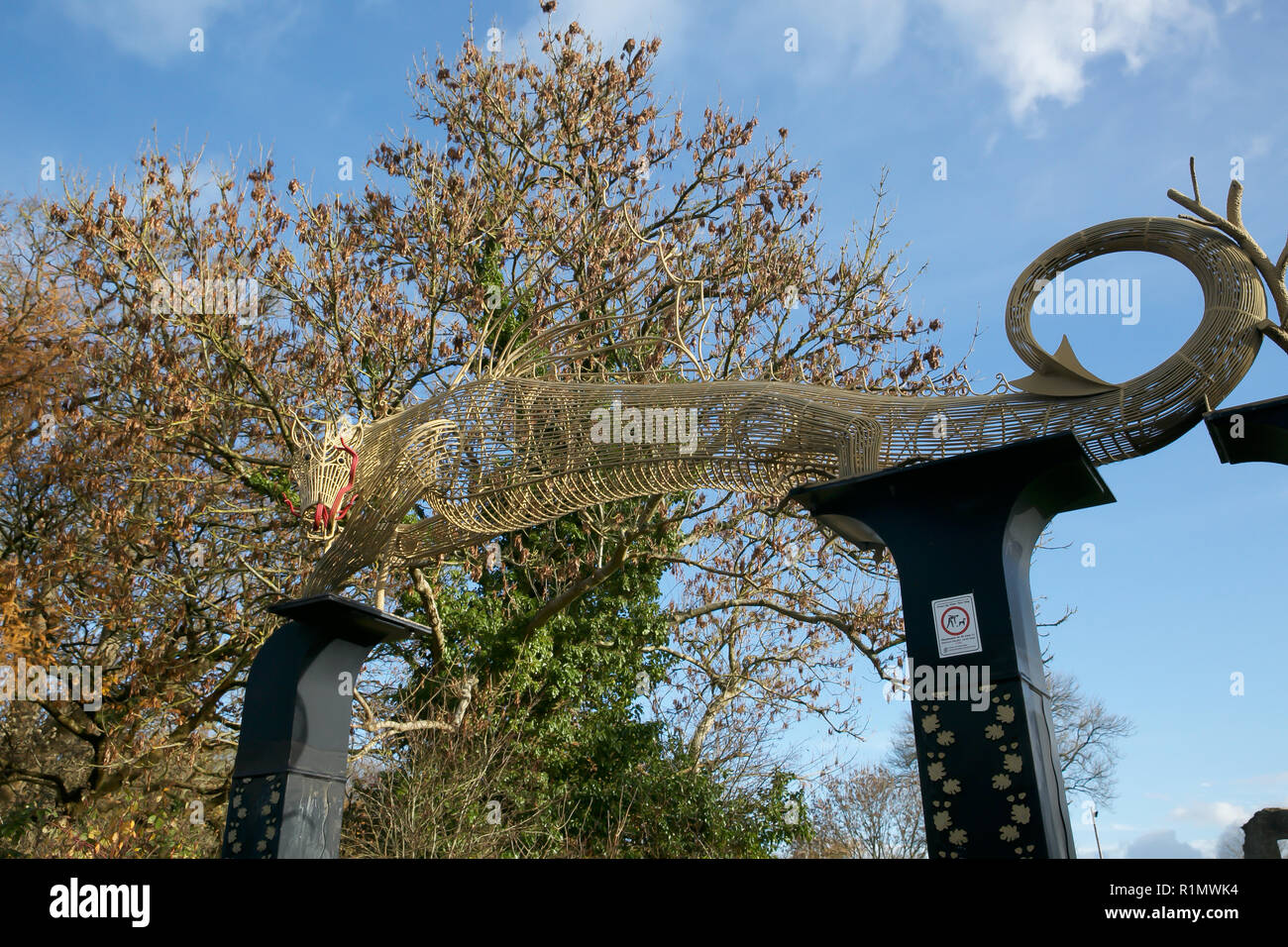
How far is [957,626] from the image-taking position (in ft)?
13.9

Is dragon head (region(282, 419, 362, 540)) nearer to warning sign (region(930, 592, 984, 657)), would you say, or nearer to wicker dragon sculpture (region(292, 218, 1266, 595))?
wicker dragon sculpture (region(292, 218, 1266, 595))

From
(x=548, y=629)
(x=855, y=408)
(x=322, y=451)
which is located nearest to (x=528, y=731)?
(x=548, y=629)

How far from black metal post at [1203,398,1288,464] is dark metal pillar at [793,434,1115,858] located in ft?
1.70

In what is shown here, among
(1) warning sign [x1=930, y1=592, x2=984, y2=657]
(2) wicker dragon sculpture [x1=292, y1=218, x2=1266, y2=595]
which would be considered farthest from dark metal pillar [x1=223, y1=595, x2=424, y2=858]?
(1) warning sign [x1=930, y1=592, x2=984, y2=657]

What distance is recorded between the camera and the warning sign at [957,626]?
13.8 feet

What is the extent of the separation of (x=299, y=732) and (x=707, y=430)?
112 inches

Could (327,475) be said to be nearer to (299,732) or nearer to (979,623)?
(299,732)

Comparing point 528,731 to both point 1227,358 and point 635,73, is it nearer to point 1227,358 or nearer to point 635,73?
point 635,73

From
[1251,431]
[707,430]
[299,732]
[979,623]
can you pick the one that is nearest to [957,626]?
[979,623]

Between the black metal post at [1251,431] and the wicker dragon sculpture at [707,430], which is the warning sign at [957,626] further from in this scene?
the black metal post at [1251,431]

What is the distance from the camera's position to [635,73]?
13.0m

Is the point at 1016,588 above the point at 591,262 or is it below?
below
